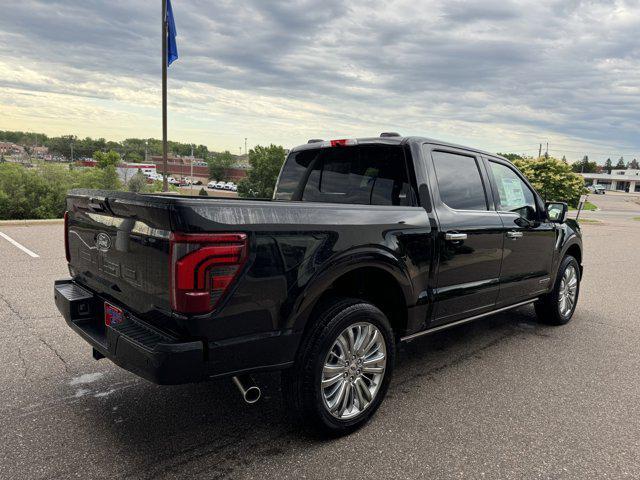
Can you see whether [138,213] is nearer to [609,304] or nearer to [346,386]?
[346,386]

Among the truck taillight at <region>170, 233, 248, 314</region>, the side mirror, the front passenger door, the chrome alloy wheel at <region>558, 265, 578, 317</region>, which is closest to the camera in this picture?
the truck taillight at <region>170, 233, 248, 314</region>

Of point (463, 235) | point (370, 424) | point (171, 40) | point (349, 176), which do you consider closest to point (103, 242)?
point (349, 176)

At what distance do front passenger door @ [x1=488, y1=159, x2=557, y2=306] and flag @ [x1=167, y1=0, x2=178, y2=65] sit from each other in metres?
11.6

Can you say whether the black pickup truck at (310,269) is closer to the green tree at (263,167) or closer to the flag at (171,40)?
the flag at (171,40)

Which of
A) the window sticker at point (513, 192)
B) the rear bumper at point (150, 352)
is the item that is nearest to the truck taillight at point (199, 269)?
the rear bumper at point (150, 352)

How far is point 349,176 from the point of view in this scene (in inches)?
153

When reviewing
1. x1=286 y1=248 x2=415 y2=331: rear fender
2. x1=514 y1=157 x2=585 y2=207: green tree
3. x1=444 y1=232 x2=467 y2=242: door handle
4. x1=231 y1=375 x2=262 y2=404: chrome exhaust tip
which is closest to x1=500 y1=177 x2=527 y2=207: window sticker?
x1=444 y1=232 x2=467 y2=242: door handle

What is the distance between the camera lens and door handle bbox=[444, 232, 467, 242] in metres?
3.55

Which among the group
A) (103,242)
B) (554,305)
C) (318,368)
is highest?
(103,242)

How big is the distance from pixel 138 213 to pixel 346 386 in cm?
155

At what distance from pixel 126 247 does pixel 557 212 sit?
4327 mm

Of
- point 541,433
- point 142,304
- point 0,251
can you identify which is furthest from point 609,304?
point 0,251

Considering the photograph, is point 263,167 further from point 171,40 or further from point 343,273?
point 343,273

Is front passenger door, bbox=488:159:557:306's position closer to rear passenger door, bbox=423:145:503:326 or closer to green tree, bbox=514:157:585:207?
rear passenger door, bbox=423:145:503:326
